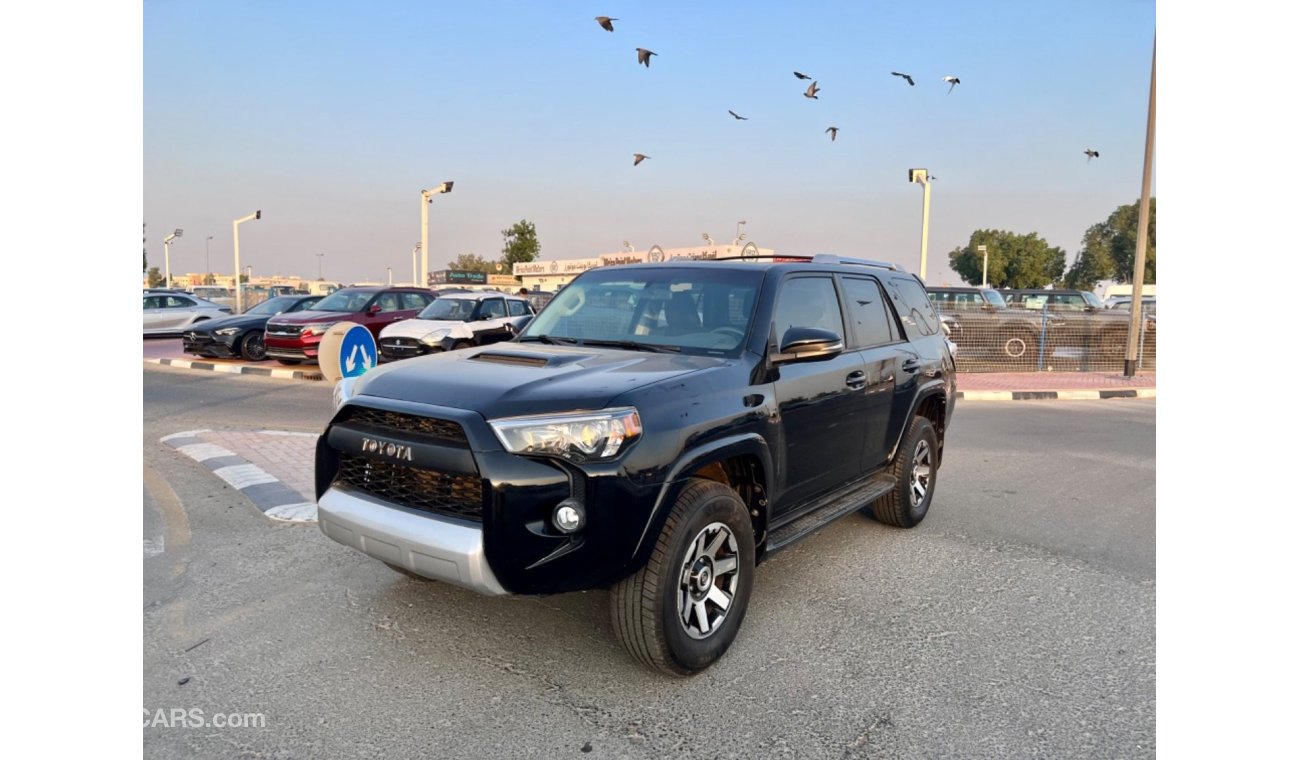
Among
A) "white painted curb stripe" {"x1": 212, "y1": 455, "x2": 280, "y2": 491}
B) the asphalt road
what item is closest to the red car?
"white painted curb stripe" {"x1": 212, "y1": 455, "x2": 280, "y2": 491}

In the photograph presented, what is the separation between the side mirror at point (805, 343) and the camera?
148 inches

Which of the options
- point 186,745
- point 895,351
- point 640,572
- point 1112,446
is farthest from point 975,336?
point 186,745

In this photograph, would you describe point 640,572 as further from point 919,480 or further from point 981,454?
point 981,454

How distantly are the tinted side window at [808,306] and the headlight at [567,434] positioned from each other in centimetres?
126

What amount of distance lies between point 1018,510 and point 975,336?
37.6ft

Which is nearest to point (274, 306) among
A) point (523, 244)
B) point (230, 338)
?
point (230, 338)

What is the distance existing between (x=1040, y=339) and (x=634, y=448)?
646 inches

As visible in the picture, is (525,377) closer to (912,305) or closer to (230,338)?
(912,305)

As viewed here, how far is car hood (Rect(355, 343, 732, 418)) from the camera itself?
3.11 meters

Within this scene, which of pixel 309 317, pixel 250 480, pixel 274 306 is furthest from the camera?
pixel 274 306

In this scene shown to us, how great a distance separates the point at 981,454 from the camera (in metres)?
8.52

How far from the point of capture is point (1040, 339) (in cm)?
Answer: 1706

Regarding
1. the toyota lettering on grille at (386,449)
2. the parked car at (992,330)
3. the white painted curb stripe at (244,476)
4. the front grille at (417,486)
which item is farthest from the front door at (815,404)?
the parked car at (992,330)

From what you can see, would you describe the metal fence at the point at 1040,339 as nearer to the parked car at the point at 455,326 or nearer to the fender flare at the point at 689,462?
the parked car at the point at 455,326
